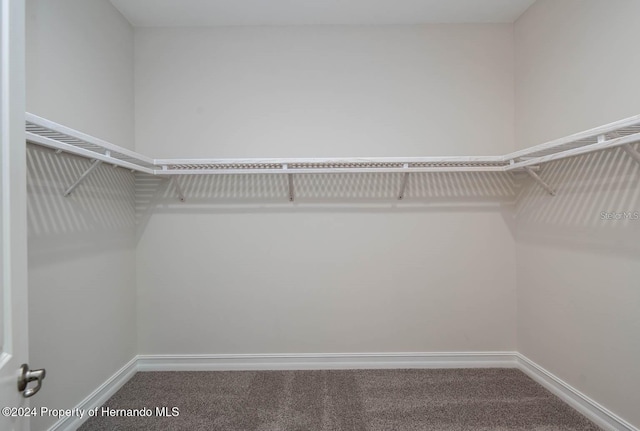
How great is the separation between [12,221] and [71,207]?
1065 millimetres

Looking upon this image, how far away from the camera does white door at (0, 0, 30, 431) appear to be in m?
0.77

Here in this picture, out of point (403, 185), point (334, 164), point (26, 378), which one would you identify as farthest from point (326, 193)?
point (26, 378)

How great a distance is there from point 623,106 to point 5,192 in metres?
2.63

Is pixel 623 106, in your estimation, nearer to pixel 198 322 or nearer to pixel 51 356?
pixel 198 322

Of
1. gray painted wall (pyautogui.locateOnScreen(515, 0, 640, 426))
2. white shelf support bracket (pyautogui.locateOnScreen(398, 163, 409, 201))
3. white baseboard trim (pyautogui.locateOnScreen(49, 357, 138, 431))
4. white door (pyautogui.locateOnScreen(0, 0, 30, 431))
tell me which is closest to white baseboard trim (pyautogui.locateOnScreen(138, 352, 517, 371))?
white baseboard trim (pyautogui.locateOnScreen(49, 357, 138, 431))

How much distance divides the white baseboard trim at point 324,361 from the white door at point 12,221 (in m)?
1.57

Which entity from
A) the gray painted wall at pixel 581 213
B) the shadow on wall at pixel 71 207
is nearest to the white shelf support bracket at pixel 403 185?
the gray painted wall at pixel 581 213

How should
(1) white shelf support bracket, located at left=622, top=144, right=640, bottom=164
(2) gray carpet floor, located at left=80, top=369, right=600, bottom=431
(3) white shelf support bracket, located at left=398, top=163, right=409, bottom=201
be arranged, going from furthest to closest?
(3) white shelf support bracket, located at left=398, top=163, right=409, bottom=201, (2) gray carpet floor, located at left=80, top=369, right=600, bottom=431, (1) white shelf support bracket, located at left=622, top=144, right=640, bottom=164

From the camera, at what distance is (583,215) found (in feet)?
5.80

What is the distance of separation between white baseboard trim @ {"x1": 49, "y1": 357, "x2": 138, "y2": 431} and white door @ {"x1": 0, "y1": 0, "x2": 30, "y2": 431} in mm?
1128

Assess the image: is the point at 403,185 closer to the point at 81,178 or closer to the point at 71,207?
the point at 81,178

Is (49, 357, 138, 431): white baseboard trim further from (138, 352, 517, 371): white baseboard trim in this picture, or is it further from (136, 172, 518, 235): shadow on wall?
(136, 172, 518, 235): shadow on wall

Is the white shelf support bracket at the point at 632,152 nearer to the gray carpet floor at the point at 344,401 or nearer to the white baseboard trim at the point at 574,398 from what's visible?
the white baseboard trim at the point at 574,398

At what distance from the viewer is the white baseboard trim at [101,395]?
162 centimetres
